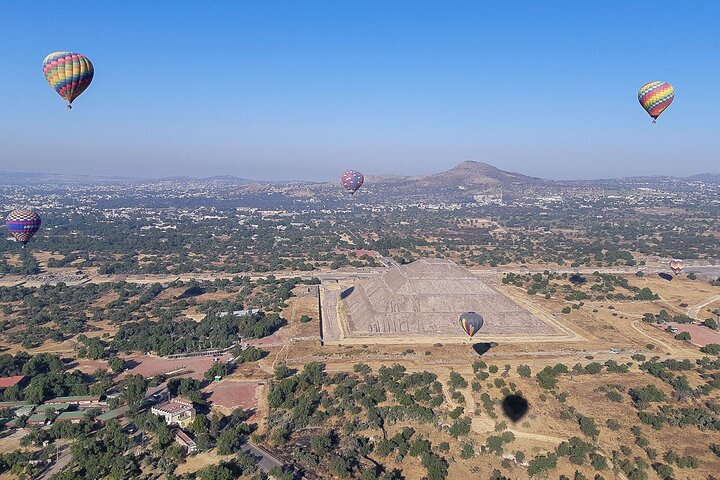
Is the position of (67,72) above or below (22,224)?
above

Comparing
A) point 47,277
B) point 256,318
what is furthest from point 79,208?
point 256,318

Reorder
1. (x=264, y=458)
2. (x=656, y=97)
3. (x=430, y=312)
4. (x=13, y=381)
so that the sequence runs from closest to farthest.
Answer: (x=264, y=458), (x=13, y=381), (x=656, y=97), (x=430, y=312)

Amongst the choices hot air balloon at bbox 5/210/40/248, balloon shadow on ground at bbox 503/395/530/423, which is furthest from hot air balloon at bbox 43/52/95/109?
balloon shadow on ground at bbox 503/395/530/423

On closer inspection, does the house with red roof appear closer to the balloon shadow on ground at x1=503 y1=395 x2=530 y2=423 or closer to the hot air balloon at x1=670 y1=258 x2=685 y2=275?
the balloon shadow on ground at x1=503 y1=395 x2=530 y2=423

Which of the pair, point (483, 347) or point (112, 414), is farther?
point (483, 347)

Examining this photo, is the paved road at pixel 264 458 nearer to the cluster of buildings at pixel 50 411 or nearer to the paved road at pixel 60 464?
the paved road at pixel 60 464

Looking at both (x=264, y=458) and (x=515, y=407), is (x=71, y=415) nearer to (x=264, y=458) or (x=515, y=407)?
(x=264, y=458)

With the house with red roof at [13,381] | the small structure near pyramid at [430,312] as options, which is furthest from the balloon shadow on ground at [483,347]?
the house with red roof at [13,381]

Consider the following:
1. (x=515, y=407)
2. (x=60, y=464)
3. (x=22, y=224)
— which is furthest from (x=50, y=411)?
(x=515, y=407)
